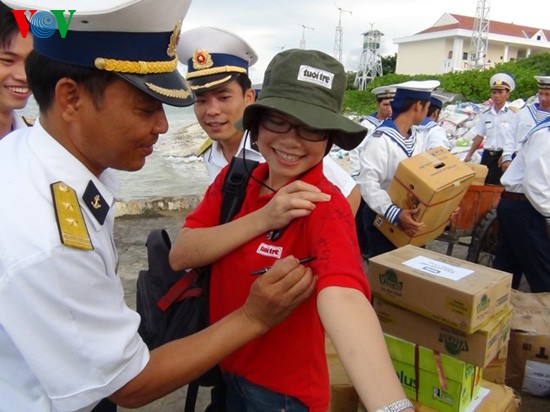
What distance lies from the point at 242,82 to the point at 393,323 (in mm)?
1401

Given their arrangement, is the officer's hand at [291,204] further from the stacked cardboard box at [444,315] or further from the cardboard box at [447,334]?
the cardboard box at [447,334]

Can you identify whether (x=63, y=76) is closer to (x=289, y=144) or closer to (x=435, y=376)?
(x=289, y=144)

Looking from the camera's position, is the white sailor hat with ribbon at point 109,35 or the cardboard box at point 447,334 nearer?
the white sailor hat with ribbon at point 109,35

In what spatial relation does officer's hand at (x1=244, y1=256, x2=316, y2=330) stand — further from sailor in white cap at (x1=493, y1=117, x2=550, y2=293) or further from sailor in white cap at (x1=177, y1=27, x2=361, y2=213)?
sailor in white cap at (x1=493, y1=117, x2=550, y2=293)

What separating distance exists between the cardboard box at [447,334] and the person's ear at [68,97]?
1502mm

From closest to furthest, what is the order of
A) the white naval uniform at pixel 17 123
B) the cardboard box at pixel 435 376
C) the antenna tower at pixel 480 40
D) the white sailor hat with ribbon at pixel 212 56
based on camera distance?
the cardboard box at pixel 435 376, the white sailor hat with ribbon at pixel 212 56, the white naval uniform at pixel 17 123, the antenna tower at pixel 480 40

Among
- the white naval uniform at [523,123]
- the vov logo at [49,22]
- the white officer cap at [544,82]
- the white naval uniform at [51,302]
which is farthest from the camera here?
the white naval uniform at [523,123]

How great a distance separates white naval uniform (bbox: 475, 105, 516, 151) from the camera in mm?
7871

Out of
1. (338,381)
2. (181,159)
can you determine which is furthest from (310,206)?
(181,159)

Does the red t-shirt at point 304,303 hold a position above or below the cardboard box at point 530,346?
above

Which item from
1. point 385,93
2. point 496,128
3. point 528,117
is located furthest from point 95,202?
point 496,128

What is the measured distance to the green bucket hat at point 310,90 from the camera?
4.71 feet

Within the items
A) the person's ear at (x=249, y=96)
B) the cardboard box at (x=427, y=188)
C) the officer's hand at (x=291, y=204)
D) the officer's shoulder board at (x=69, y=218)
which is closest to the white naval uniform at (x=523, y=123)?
the cardboard box at (x=427, y=188)

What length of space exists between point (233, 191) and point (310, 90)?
45cm
